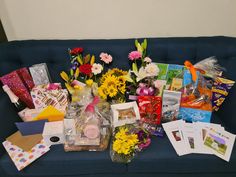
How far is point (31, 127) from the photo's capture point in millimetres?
1419

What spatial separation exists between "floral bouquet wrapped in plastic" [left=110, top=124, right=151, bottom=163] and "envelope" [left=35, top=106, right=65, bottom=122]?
40 cm

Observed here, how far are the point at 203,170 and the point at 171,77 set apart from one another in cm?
66

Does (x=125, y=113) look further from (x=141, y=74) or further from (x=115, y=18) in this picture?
(x=115, y=18)

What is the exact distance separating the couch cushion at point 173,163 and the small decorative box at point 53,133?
→ 0.46m

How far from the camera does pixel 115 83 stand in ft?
4.77

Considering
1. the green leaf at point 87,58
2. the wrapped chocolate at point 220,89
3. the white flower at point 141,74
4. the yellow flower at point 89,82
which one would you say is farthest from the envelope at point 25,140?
the wrapped chocolate at point 220,89

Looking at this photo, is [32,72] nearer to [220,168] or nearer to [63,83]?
[63,83]

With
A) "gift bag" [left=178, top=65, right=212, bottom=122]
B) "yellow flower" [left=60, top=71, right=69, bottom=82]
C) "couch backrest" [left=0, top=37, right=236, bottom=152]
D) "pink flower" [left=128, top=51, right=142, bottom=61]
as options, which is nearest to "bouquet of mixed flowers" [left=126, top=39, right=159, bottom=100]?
"pink flower" [left=128, top=51, right=142, bottom=61]

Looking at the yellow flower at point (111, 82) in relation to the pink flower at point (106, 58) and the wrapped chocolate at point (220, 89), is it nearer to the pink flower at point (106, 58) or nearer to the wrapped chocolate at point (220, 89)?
the pink flower at point (106, 58)

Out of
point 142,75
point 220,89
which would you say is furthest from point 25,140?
point 220,89

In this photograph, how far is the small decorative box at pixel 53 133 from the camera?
1320 mm

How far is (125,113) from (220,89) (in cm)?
67

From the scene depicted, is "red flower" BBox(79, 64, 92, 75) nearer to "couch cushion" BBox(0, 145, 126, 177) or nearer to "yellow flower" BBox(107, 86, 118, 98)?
"yellow flower" BBox(107, 86, 118, 98)

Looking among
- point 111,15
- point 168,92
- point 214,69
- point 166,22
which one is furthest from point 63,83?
point 214,69
